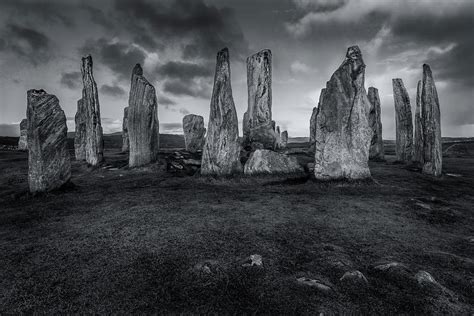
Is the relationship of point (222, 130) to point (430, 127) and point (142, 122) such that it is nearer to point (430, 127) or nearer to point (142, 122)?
point (142, 122)

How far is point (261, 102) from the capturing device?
688 inches

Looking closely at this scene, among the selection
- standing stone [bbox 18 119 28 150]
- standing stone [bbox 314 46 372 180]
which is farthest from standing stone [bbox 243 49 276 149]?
standing stone [bbox 18 119 28 150]

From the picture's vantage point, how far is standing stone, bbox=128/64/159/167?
14.2 meters

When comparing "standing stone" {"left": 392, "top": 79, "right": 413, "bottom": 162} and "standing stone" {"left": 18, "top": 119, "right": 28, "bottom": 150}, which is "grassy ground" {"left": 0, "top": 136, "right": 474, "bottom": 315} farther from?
"standing stone" {"left": 18, "top": 119, "right": 28, "bottom": 150}

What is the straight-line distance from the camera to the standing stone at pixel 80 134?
18609 millimetres

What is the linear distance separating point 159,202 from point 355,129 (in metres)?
7.64

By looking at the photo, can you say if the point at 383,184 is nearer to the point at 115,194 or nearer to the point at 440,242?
the point at 440,242

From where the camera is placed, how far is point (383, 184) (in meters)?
10.0

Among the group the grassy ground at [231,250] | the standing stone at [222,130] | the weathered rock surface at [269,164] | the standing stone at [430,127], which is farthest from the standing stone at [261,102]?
the grassy ground at [231,250]

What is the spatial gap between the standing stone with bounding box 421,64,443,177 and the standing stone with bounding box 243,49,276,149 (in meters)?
8.31

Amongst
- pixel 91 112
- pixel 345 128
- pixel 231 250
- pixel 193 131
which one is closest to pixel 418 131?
pixel 345 128

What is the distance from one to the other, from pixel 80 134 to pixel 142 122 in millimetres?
7795

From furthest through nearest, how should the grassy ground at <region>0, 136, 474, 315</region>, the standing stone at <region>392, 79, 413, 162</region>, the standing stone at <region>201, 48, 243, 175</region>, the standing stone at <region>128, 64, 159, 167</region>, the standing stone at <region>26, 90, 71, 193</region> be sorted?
the standing stone at <region>392, 79, 413, 162</region>
the standing stone at <region>128, 64, 159, 167</region>
the standing stone at <region>201, 48, 243, 175</region>
the standing stone at <region>26, 90, 71, 193</region>
the grassy ground at <region>0, 136, 474, 315</region>

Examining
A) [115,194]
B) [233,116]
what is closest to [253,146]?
[233,116]
